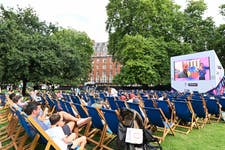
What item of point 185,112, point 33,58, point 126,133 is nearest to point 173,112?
point 185,112

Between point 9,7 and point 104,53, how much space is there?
5602cm

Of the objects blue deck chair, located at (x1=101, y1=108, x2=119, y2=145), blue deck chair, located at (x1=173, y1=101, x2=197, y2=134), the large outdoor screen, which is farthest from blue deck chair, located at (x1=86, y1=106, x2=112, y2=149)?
the large outdoor screen

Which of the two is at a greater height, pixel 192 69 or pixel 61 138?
pixel 192 69

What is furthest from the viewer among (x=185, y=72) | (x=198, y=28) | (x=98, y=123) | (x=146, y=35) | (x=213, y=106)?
(x=198, y=28)

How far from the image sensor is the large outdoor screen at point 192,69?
17094 mm

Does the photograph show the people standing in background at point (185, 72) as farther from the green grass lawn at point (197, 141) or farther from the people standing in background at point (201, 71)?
the green grass lawn at point (197, 141)

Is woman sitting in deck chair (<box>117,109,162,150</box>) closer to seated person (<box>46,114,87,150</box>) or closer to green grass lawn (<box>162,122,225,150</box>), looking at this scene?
seated person (<box>46,114,87,150</box>)

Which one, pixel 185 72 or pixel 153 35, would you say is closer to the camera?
pixel 185 72

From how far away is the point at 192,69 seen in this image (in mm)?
18250

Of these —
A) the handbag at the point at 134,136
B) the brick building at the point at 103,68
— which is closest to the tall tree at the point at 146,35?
the handbag at the point at 134,136

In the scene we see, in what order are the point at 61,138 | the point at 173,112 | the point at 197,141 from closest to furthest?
the point at 61,138 → the point at 197,141 → the point at 173,112

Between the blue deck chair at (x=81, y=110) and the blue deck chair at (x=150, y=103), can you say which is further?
the blue deck chair at (x=150, y=103)

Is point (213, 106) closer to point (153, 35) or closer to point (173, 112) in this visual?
point (173, 112)

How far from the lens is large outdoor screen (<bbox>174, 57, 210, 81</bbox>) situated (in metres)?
17.1
